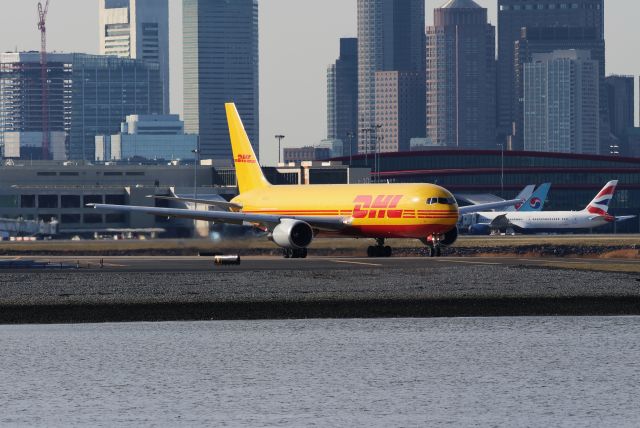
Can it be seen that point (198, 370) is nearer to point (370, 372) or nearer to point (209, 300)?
point (370, 372)

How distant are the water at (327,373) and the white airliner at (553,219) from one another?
123 metres

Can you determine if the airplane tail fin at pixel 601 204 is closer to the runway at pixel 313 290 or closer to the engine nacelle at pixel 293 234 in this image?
the engine nacelle at pixel 293 234

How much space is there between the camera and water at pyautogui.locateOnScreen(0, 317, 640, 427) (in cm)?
3600

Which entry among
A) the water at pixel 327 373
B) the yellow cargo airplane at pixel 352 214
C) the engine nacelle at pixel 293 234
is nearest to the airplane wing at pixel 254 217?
the yellow cargo airplane at pixel 352 214

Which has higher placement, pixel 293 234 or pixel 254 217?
pixel 254 217

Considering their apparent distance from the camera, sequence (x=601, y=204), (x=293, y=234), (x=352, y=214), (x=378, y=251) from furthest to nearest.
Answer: (x=601, y=204) → (x=378, y=251) → (x=352, y=214) → (x=293, y=234)

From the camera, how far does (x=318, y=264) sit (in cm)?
8438

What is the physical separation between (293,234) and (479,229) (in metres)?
93.4

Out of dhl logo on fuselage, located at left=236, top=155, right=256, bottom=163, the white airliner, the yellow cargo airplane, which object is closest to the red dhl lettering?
the yellow cargo airplane

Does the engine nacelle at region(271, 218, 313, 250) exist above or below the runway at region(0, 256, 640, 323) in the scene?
above

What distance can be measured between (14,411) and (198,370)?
25.8ft

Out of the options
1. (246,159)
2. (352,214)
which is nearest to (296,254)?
(352,214)

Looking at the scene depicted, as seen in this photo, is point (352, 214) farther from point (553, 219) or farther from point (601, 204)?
point (553, 219)

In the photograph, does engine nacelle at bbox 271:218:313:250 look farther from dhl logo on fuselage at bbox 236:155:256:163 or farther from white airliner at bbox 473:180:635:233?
white airliner at bbox 473:180:635:233
